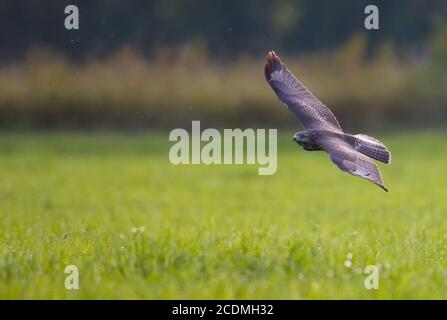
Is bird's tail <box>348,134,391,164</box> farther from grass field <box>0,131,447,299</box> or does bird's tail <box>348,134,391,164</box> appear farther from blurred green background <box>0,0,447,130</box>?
blurred green background <box>0,0,447,130</box>

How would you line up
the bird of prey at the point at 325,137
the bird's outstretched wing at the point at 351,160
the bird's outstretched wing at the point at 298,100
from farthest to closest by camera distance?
1. the bird's outstretched wing at the point at 298,100
2. the bird of prey at the point at 325,137
3. the bird's outstretched wing at the point at 351,160

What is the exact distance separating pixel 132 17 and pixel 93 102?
3.33 metres

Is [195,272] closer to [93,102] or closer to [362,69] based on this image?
[93,102]

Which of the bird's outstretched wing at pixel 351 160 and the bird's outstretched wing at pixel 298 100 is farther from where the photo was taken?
the bird's outstretched wing at pixel 298 100

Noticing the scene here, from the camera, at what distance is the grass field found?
5.32 m

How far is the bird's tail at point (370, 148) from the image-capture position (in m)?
6.05

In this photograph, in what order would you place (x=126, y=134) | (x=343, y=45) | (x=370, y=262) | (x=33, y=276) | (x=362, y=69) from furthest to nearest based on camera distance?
1. (x=343, y=45)
2. (x=362, y=69)
3. (x=126, y=134)
4. (x=370, y=262)
5. (x=33, y=276)

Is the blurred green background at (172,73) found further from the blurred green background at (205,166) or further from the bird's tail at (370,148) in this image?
A: the bird's tail at (370,148)

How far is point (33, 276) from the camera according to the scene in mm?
5430

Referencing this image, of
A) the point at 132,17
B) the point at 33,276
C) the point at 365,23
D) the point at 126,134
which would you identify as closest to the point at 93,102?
the point at 126,134

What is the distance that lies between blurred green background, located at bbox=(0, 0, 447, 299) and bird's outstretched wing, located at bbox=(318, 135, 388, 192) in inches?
25.0

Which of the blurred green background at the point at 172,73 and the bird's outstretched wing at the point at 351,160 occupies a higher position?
the blurred green background at the point at 172,73

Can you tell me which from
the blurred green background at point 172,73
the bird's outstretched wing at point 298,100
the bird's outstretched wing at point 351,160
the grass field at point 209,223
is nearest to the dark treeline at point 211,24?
the blurred green background at point 172,73

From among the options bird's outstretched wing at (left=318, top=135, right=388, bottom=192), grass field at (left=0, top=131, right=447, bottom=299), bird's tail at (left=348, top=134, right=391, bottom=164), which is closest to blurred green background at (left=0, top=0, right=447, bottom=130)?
grass field at (left=0, top=131, right=447, bottom=299)
